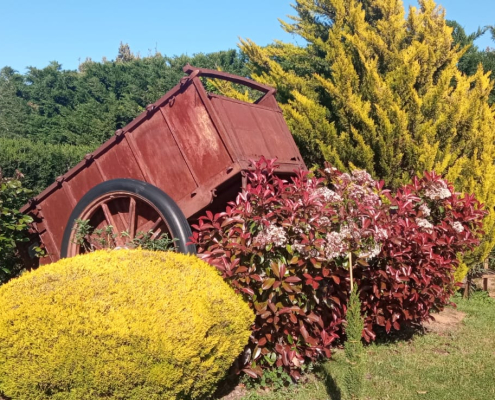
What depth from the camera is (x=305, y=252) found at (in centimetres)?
333

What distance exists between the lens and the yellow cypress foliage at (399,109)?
236 inches

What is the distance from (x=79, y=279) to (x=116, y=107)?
1003 centimetres

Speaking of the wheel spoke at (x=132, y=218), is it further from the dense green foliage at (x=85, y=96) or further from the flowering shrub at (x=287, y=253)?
the dense green foliage at (x=85, y=96)

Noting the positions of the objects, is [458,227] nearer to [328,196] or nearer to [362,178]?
[362,178]

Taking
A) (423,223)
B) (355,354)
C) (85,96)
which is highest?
(85,96)

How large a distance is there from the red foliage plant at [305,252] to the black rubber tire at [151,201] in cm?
21

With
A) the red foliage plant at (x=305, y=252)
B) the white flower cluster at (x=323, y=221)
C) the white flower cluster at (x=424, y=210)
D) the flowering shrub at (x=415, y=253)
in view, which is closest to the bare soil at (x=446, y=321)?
the flowering shrub at (x=415, y=253)

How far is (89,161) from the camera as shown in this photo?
4582 millimetres

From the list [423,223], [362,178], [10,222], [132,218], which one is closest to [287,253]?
[362,178]

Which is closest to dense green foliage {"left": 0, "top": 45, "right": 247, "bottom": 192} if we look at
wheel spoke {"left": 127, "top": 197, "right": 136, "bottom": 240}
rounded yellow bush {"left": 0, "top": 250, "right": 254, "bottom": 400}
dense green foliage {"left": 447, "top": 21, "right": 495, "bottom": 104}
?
dense green foliage {"left": 447, "top": 21, "right": 495, "bottom": 104}

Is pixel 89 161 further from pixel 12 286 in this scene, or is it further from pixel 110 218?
pixel 12 286

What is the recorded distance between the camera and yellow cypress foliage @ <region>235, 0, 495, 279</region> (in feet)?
19.7

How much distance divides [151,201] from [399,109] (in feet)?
11.3

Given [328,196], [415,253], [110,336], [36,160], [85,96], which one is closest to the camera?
[110,336]
